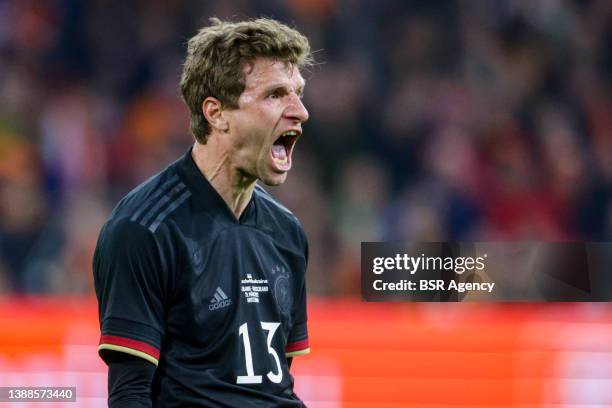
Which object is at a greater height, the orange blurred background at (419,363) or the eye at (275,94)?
the eye at (275,94)

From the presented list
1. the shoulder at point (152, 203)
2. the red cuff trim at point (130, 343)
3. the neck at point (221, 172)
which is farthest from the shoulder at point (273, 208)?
the red cuff trim at point (130, 343)

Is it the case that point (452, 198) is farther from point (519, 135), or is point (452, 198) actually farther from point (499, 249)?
point (499, 249)

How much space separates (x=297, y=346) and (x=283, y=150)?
0.58m

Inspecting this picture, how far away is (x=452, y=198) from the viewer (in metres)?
6.34

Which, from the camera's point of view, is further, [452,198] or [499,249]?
[452,198]

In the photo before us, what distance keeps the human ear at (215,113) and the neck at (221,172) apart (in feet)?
0.15

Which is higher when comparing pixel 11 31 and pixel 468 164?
pixel 11 31

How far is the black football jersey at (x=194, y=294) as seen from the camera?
250 centimetres

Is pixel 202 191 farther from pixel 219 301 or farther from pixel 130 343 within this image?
pixel 130 343

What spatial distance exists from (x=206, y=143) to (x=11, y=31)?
549 centimetres

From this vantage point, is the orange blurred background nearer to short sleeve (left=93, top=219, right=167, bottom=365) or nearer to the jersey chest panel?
the jersey chest panel

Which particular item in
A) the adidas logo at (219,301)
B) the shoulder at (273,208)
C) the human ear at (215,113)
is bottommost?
the adidas logo at (219,301)

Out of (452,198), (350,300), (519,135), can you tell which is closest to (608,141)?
(519,135)

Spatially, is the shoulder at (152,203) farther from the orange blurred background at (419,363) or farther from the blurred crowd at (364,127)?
the blurred crowd at (364,127)
